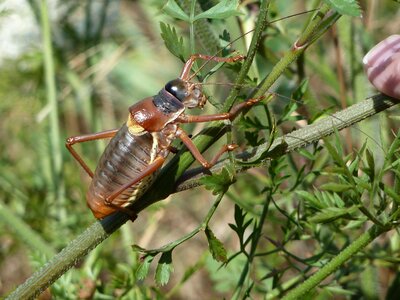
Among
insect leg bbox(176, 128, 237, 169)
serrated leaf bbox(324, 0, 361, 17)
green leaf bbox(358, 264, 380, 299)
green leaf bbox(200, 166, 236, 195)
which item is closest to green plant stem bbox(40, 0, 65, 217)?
green leaf bbox(358, 264, 380, 299)

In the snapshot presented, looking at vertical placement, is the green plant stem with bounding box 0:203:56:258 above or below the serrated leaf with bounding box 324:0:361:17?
below

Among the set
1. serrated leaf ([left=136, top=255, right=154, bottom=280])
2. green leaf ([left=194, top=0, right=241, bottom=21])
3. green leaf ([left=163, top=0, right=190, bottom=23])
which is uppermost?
green leaf ([left=163, top=0, right=190, bottom=23])

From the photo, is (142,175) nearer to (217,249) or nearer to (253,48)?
(217,249)

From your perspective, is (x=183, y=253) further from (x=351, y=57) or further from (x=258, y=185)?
(x=351, y=57)

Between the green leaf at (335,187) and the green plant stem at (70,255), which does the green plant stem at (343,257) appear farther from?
the green plant stem at (70,255)

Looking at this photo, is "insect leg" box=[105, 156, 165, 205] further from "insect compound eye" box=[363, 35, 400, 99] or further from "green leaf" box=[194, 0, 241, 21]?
"insect compound eye" box=[363, 35, 400, 99]

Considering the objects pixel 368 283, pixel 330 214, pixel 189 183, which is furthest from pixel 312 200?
pixel 368 283

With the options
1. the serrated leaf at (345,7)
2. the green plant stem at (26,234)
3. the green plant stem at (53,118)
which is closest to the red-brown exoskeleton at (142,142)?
the serrated leaf at (345,7)
